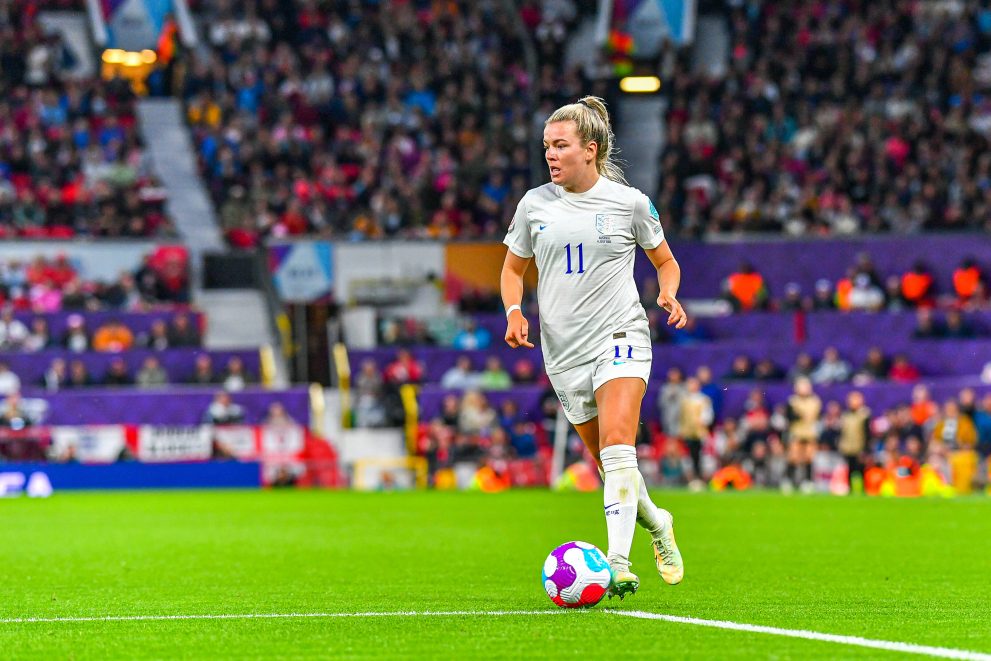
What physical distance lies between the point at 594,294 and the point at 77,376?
867 inches

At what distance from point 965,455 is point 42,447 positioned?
14855 millimetres

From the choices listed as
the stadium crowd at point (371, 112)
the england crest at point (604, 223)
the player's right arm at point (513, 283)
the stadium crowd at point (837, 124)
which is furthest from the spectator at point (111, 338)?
the england crest at point (604, 223)

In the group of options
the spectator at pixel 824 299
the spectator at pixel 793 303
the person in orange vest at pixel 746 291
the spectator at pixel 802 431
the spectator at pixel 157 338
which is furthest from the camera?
the person in orange vest at pixel 746 291

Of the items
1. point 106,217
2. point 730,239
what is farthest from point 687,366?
point 106,217

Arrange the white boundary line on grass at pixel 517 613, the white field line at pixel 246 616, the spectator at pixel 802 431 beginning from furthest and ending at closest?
the spectator at pixel 802 431 < the white field line at pixel 246 616 < the white boundary line on grass at pixel 517 613

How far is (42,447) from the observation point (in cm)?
2702

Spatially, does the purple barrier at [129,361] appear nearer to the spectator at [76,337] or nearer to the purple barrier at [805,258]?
the spectator at [76,337]

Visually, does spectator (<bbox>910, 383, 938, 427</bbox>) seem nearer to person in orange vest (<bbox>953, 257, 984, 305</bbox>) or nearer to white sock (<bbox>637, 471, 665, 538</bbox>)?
person in orange vest (<bbox>953, 257, 984, 305</bbox>)

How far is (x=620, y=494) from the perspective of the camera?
776cm

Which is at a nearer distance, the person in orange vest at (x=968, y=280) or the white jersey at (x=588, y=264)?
the white jersey at (x=588, y=264)

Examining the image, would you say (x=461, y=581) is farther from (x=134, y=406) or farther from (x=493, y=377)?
(x=493, y=377)

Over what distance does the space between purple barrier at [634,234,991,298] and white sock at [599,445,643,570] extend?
2282 centimetres

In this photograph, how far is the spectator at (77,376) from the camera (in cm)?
2855

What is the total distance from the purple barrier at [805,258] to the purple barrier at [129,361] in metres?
7.64
